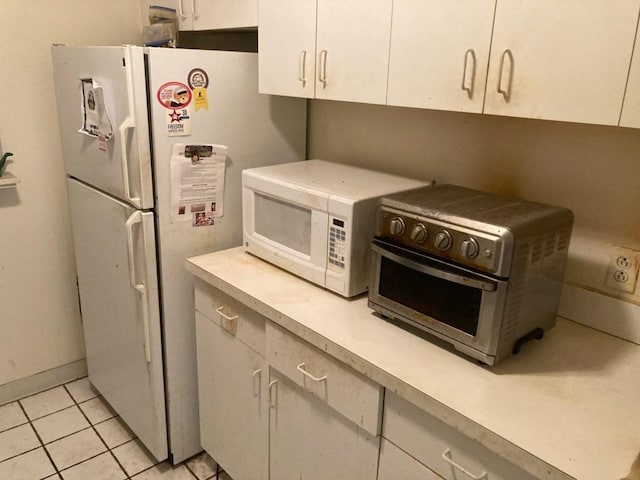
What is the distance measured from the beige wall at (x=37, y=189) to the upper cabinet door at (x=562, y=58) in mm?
1851

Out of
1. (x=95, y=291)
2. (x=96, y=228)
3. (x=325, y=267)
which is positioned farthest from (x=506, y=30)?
(x=95, y=291)

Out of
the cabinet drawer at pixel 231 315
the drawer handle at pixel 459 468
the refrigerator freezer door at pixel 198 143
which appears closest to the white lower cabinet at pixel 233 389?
the cabinet drawer at pixel 231 315

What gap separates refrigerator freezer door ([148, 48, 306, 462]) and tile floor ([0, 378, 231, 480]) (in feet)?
0.44

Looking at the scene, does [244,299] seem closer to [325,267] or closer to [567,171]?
[325,267]

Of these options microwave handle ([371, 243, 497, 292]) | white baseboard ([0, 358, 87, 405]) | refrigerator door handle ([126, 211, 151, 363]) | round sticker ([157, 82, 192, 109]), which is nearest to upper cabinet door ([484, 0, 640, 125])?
microwave handle ([371, 243, 497, 292])

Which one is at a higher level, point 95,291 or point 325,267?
point 325,267

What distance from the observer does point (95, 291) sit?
2219 millimetres

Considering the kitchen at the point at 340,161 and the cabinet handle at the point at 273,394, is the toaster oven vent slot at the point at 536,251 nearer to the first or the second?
the kitchen at the point at 340,161

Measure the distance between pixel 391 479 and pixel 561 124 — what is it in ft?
3.34

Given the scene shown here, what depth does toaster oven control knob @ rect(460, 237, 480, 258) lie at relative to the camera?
1.14 metres

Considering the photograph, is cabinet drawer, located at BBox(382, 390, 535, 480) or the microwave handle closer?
cabinet drawer, located at BBox(382, 390, 535, 480)

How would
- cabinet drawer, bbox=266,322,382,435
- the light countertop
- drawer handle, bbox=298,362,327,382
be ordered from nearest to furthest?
the light countertop
cabinet drawer, bbox=266,322,382,435
drawer handle, bbox=298,362,327,382

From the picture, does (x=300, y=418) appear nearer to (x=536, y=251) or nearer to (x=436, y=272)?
(x=436, y=272)

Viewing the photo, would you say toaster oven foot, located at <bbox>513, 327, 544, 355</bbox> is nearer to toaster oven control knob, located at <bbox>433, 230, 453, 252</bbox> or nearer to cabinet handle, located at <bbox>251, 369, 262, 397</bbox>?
toaster oven control knob, located at <bbox>433, 230, 453, 252</bbox>
